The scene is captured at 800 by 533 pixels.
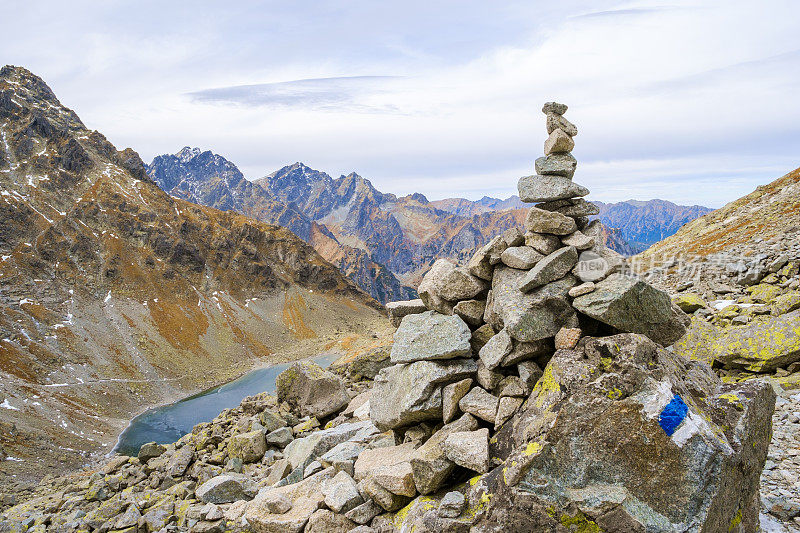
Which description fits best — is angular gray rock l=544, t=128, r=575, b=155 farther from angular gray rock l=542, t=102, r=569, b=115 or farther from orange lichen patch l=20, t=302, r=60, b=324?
orange lichen patch l=20, t=302, r=60, b=324

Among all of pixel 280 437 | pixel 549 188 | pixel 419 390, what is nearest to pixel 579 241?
pixel 549 188

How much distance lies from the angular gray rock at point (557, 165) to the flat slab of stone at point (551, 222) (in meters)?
1.84

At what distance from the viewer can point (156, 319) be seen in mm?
152000

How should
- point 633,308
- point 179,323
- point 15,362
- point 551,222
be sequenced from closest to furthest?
point 633,308
point 551,222
point 15,362
point 179,323

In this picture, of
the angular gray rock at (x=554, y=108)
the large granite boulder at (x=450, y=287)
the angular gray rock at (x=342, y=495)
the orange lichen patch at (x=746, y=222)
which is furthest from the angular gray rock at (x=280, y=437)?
the orange lichen patch at (x=746, y=222)

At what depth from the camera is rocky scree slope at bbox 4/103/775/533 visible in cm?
827

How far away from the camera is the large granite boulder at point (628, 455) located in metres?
8.02

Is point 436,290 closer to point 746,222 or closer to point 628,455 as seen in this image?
point 628,455

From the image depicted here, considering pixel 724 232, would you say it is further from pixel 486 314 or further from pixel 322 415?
pixel 322 415

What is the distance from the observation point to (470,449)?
34.1 ft

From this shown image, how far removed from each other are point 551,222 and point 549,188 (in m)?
1.46

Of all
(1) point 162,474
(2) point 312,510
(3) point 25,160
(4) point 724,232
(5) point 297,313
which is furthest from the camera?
(5) point 297,313

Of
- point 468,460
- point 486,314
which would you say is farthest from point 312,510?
point 486,314

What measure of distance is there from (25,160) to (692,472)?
246 m
